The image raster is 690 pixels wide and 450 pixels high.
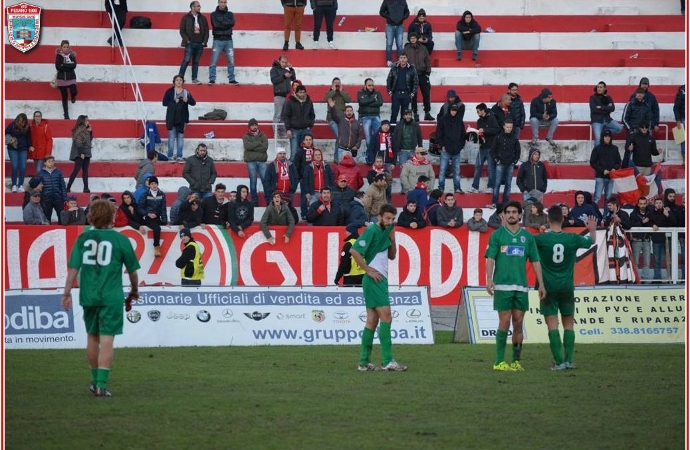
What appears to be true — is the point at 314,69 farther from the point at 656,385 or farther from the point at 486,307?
the point at 656,385

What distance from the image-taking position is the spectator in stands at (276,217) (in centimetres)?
2414

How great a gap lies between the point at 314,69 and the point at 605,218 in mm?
9361

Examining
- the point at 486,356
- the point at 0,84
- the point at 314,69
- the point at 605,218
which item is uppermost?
the point at 314,69

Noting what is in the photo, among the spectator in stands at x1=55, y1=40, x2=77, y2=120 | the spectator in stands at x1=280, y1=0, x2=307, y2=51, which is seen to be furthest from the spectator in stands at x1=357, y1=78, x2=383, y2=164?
the spectator in stands at x1=55, y1=40, x2=77, y2=120

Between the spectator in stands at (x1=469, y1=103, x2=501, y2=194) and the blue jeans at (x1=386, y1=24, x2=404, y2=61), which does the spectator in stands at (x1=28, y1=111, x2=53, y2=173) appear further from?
the spectator in stands at (x1=469, y1=103, x2=501, y2=194)

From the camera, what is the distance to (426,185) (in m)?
26.0

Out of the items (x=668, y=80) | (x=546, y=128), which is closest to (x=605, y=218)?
(x=546, y=128)

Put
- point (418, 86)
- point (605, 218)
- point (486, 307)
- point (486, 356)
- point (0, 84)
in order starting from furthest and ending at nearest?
point (418, 86), point (605, 218), point (486, 307), point (486, 356), point (0, 84)

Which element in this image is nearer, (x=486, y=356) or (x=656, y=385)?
(x=656, y=385)

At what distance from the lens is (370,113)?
28.0m

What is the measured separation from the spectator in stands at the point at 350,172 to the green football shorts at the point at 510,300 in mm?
12066

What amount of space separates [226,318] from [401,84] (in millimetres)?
11555

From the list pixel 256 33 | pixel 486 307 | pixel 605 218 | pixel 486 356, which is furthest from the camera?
pixel 256 33

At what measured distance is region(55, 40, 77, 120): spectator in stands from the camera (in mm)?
28578
